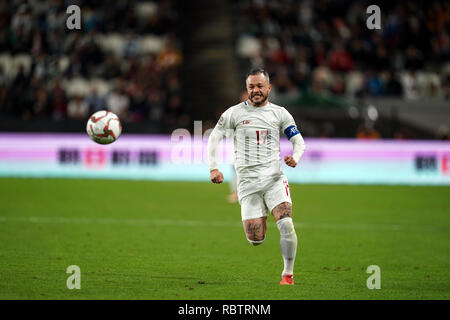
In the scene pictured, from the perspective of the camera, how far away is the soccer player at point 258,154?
8148 millimetres

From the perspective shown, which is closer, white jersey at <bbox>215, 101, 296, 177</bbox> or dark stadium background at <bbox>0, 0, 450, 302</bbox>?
white jersey at <bbox>215, 101, 296, 177</bbox>

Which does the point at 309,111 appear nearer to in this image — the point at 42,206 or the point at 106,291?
the point at 42,206

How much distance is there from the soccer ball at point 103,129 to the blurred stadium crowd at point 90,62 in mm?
10142

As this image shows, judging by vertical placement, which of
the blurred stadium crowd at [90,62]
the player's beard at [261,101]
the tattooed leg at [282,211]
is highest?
the blurred stadium crowd at [90,62]

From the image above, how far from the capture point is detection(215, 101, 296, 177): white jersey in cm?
825

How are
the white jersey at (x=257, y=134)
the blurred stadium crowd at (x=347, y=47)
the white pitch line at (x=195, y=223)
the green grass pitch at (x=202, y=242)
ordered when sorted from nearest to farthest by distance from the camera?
1. the green grass pitch at (x=202, y=242)
2. the white jersey at (x=257, y=134)
3. the white pitch line at (x=195, y=223)
4. the blurred stadium crowd at (x=347, y=47)

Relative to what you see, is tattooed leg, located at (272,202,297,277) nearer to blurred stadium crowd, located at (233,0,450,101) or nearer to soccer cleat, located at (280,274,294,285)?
soccer cleat, located at (280,274,294,285)

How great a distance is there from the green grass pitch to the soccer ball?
1.39 meters

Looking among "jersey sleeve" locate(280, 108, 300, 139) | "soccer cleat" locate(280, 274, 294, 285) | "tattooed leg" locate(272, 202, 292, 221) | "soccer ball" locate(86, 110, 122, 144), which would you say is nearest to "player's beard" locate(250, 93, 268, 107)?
"jersey sleeve" locate(280, 108, 300, 139)

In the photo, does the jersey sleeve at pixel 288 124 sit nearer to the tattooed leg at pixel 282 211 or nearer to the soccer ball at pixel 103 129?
the tattooed leg at pixel 282 211

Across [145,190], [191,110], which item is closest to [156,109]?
[191,110]

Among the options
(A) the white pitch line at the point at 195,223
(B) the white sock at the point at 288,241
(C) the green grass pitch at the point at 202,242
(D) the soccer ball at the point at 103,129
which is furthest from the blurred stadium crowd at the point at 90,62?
(B) the white sock at the point at 288,241

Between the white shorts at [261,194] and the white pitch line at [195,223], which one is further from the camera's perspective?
the white pitch line at [195,223]

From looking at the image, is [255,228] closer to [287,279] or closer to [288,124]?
[287,279]
